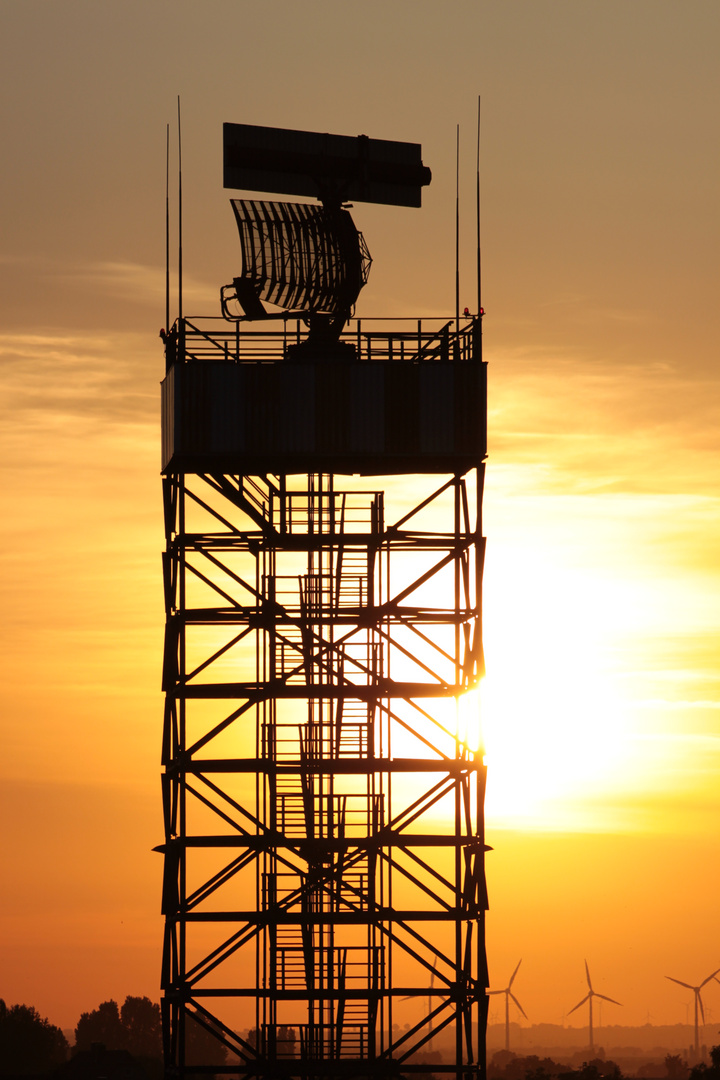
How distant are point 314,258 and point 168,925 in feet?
61.1

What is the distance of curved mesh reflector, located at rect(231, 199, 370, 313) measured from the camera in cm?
5459

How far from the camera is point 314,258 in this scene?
2173 inches

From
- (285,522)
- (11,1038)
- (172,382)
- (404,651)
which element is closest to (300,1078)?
(404,651)

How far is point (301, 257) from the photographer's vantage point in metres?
55.1

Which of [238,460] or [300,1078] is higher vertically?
[238,460]

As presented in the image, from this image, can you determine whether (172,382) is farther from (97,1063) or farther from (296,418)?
(97,1063)

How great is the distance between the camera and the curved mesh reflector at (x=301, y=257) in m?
54.6

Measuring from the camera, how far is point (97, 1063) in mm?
151000

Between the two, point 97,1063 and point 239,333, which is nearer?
point 239,333

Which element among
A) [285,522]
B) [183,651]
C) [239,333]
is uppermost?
[239,333]

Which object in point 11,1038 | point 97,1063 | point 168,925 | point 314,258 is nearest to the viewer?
point 168,925

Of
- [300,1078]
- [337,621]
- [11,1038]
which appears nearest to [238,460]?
[337,621]

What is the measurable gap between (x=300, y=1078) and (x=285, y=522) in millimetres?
15078

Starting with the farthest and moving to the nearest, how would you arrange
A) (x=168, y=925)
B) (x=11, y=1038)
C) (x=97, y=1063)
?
(x=11, y=1038)
(x=97, y=1063)
(x=168, y=925)
